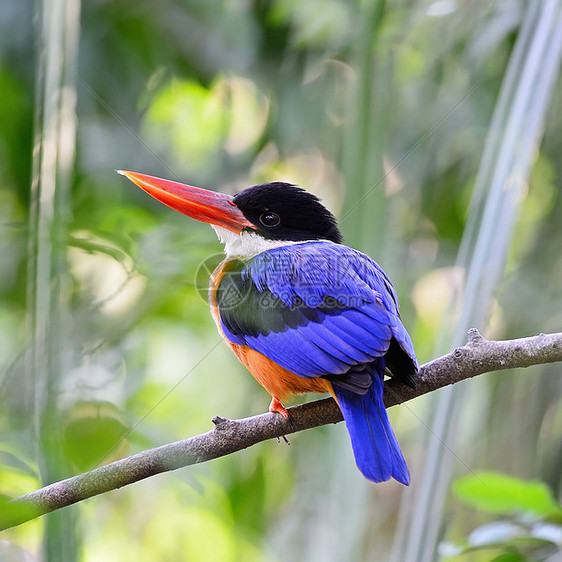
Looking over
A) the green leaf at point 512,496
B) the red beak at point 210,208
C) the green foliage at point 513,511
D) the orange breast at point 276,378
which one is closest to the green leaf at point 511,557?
the green foliage at point 513,511

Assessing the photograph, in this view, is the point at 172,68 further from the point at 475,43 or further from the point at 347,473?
the point at 347,473

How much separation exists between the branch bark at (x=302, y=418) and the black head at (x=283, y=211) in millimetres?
637

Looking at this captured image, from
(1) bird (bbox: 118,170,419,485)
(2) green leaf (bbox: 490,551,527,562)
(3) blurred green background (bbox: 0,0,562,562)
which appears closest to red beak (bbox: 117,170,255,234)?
(1) bird (bbox: 118,170,419,485)

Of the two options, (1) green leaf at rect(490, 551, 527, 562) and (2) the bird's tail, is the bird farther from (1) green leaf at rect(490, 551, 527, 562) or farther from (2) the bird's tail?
(1) green leaf at rect(490, 551, 527, 562)

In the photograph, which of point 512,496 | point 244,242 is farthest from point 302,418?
point 244,242

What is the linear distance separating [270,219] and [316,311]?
1.76 feet

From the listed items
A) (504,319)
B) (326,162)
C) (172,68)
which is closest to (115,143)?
(172,68)

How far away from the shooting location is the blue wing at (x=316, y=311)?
161cm

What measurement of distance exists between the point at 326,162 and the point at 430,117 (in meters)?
0.47

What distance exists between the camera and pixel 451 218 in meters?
3.17

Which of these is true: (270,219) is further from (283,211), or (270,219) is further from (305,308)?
(305,308)

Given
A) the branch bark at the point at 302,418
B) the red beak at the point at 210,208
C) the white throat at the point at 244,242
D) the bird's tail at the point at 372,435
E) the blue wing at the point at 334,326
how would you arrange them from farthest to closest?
the white throat at the point at 244,242 → the red beak at the point at 210,208 → the blue wing at the point at 334,326 → the bird's tail at the point at 372,435 → the branch bark at the point at 302,418

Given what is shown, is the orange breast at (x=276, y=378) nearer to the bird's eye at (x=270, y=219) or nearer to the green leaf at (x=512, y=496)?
the bird's eye at (x=270, y=219)

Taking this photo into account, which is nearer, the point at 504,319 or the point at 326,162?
the point at 504,319
